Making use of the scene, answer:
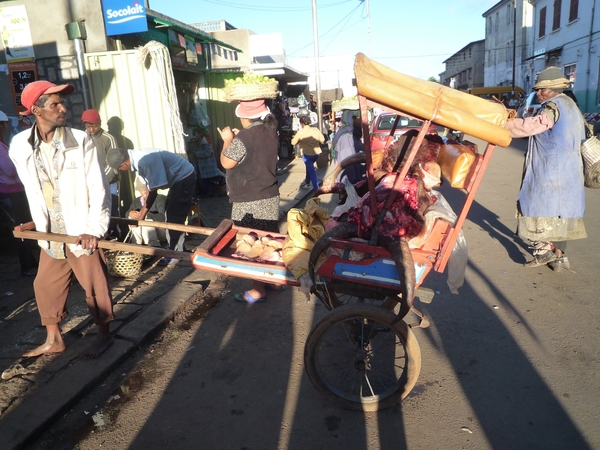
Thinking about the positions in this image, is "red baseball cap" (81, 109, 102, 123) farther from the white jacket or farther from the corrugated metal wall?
the white jacket

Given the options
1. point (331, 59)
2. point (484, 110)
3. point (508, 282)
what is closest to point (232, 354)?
point (484, 110)

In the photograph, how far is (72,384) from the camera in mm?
3105

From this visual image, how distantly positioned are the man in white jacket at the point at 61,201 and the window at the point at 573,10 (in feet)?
96.5

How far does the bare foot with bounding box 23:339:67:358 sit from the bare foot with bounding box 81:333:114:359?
0.25 metres

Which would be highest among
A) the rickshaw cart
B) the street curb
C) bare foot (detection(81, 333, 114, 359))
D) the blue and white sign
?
the blue and white sign

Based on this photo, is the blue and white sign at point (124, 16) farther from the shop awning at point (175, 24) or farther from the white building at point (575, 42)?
the white building at point (575, 42)

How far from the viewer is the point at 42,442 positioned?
8.91ft

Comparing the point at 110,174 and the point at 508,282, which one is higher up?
the point at 110,174

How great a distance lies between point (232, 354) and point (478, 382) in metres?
1.85

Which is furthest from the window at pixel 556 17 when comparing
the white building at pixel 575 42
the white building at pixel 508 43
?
the white building at pixel 508 43

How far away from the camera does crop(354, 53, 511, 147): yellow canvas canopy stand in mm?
2322

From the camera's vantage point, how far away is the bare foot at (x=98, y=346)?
3.41 m

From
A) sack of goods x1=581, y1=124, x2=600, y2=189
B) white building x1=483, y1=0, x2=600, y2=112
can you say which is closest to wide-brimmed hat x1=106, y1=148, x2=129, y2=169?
sack of goods x1=581, y1=124, x2=600, y2=189

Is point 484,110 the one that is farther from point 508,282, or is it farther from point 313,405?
point 508,282
